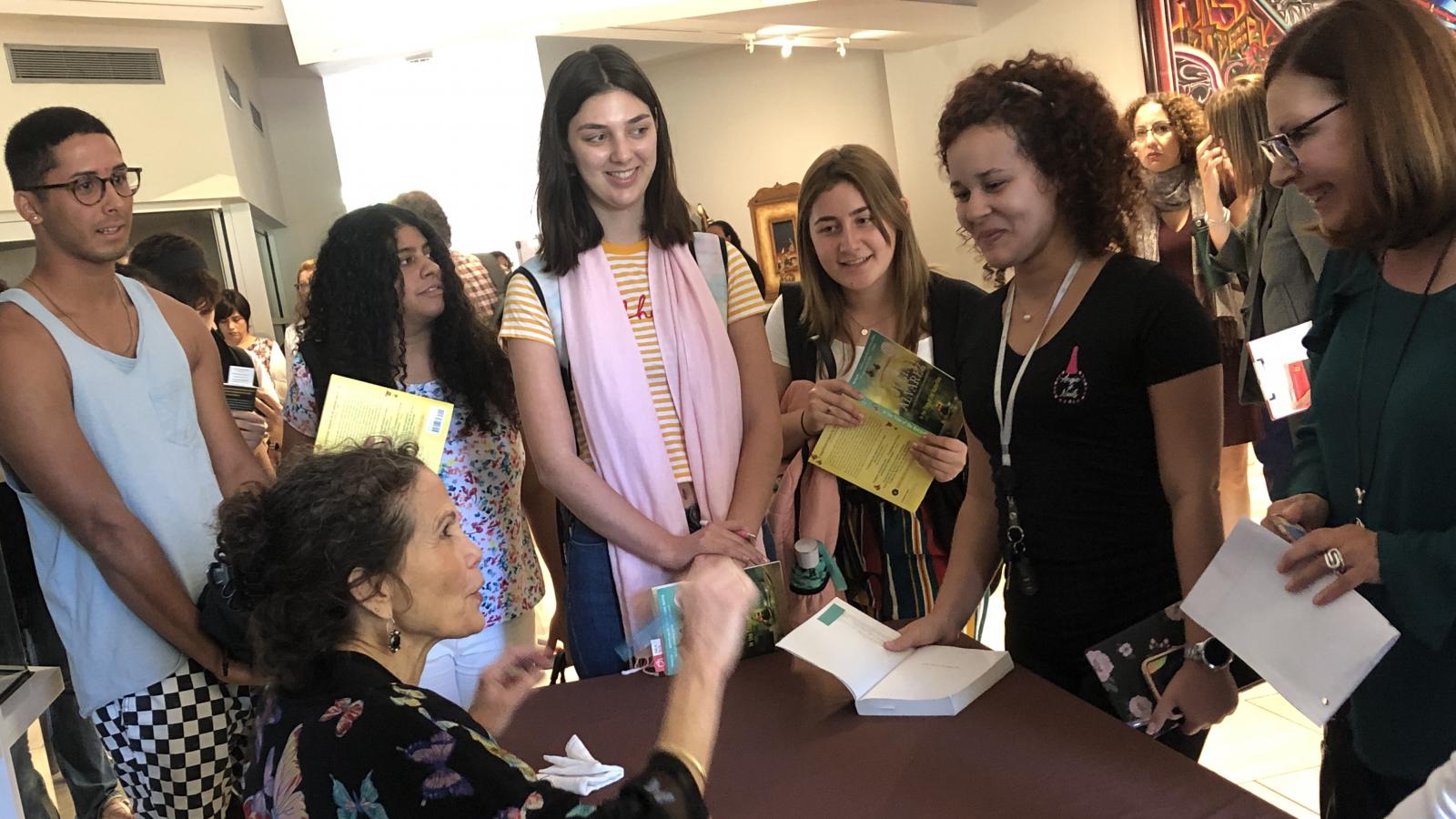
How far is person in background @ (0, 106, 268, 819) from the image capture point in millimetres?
1948

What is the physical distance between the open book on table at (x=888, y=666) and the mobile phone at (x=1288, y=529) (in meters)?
0.43

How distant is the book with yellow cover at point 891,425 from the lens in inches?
83.0

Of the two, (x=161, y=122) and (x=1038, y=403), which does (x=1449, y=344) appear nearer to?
(x=1038, y=403)

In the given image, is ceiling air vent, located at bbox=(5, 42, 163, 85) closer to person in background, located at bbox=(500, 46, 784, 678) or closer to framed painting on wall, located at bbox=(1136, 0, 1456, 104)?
person in background, located at bbox=(500, 46, 784, 678)

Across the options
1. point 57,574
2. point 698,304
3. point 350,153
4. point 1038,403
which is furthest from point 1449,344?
point 350,153

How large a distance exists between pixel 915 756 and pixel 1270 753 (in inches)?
82.8

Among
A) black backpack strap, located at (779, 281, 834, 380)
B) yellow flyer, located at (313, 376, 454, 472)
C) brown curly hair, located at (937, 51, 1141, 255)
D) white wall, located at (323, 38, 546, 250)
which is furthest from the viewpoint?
white wall, located at (323, 38, 546, 250)

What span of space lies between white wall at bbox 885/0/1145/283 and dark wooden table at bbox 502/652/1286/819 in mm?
5721

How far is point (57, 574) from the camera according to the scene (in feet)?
6.79

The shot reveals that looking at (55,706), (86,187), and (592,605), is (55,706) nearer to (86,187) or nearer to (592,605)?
(86,187)

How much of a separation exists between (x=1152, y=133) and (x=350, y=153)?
6.15 metres

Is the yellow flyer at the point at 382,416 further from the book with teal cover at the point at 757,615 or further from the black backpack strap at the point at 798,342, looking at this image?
the black backpack strap at the point at 798,342

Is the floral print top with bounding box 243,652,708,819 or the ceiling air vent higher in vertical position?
the ceiling air vent

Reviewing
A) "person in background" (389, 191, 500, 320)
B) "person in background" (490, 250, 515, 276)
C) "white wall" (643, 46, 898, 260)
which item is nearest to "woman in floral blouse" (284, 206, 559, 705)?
"person in background" (389, 191, 500, 320)
